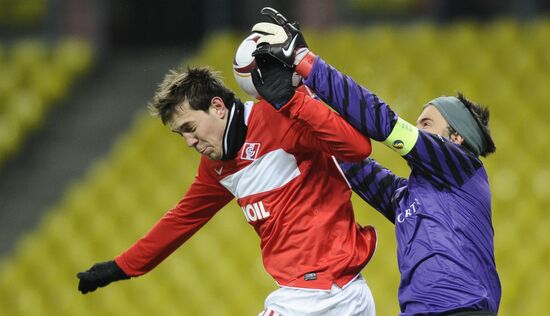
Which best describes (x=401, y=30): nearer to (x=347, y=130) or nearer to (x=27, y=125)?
(x=27, y=125)

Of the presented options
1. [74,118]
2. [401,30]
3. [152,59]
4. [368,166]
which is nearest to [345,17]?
[401,30]

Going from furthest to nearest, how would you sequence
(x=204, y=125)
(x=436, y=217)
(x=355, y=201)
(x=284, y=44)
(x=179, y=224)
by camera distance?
(x=355, y=201)
(x=179, y=224)
(x=204, y=125)
(x=436, y=217)
(x=284, y=44)

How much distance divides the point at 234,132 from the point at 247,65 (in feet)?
0.76

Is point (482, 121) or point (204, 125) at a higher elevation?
point (204, 125)

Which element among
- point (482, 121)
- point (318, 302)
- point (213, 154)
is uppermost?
point (213, 154)

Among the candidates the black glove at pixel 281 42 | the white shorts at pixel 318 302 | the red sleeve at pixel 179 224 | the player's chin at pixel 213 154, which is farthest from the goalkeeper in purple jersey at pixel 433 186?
the red sleeve at pixel 179 224

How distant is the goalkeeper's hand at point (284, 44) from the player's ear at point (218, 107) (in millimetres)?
297

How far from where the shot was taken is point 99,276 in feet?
11.2

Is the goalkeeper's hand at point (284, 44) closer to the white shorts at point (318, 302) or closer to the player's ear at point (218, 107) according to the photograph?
the player's ear at point (218, 107)

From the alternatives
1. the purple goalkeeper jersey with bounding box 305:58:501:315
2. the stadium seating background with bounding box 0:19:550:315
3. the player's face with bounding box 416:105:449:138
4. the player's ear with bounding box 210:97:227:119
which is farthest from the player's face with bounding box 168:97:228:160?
the stadium seating background with bounding box 0:19:550:315

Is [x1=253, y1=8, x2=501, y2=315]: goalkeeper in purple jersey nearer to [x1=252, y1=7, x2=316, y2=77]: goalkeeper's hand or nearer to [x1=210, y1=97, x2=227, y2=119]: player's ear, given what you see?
[x1=252, y1=7, x2=316, y2=77]: goalkeeper's hand

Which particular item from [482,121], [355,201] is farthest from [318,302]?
[355,201]

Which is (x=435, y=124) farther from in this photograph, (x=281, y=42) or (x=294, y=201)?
(x=281, y=42)

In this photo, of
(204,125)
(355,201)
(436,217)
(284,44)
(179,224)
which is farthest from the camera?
(355,201)
